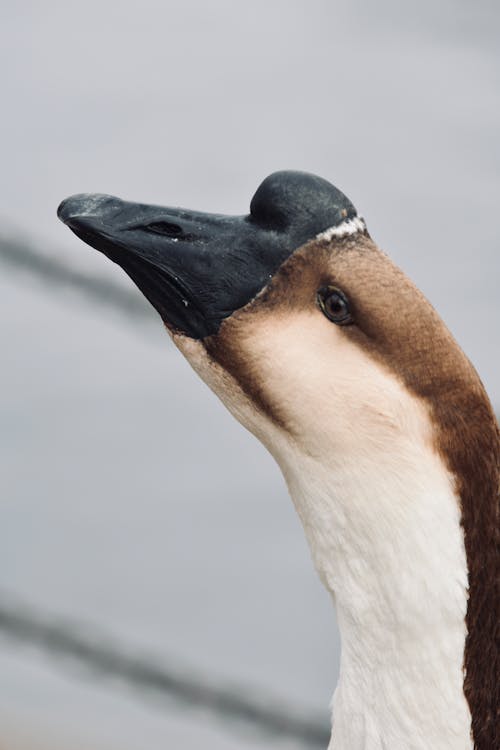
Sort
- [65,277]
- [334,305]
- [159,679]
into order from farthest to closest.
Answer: [159,679]
[65,277]
[334,305]

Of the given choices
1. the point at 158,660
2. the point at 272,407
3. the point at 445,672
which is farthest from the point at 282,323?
the point at 158,660

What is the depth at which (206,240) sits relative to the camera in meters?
1.22

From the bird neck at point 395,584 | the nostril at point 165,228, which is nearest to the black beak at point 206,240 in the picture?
the nostril at point 165,228

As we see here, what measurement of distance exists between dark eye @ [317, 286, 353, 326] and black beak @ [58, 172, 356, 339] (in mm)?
45

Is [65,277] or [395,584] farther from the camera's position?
[65,277]

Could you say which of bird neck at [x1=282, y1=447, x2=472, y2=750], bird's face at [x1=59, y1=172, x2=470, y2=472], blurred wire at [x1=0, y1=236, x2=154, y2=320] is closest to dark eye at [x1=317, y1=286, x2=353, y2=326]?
bird's face at [x1=59, y1=172, x2=470, y2=472]

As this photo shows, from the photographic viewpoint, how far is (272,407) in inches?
47.8

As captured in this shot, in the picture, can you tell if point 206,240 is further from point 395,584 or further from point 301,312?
point 395,584

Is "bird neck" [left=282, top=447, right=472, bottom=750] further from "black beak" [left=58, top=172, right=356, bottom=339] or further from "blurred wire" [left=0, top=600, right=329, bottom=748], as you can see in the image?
"blurred wire" [left=0, top=600, right=329, bottom=748]

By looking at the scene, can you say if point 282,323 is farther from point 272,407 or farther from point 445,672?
point 445,672

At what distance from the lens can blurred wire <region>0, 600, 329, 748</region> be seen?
3070 mm

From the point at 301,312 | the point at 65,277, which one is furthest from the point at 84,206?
the point at 65,277

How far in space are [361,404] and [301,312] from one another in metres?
0.09

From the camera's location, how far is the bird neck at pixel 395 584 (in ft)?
3.87
